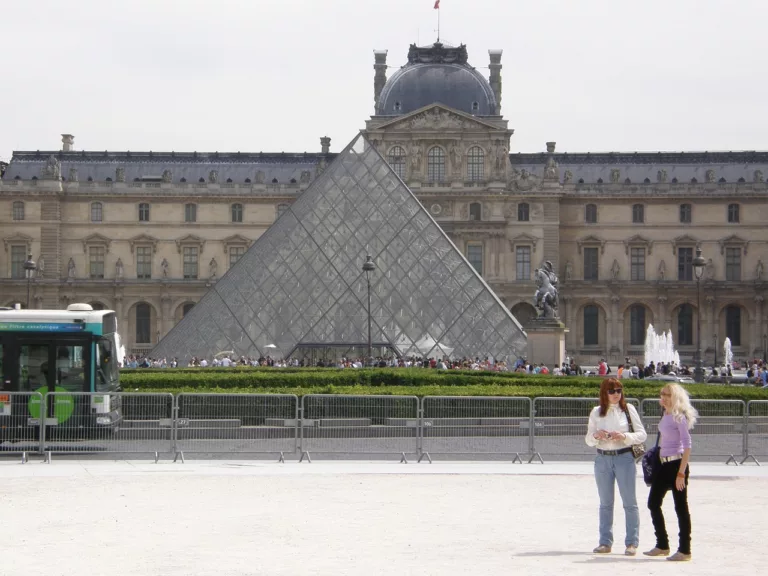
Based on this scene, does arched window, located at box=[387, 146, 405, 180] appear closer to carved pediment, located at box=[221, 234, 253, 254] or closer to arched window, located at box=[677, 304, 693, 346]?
carved pediment, located at box=[221, 234, 253, 254]

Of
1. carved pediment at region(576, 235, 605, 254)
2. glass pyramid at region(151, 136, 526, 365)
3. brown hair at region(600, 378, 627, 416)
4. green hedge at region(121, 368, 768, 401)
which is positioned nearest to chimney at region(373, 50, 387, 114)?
carved pediment at region(576, 235, 605, 254)

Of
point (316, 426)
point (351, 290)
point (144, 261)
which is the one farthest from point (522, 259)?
point (316, 426)

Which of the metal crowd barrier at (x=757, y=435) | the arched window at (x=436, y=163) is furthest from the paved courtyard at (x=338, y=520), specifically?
the arched window at (x=436, y=163)

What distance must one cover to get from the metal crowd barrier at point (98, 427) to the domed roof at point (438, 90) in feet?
151

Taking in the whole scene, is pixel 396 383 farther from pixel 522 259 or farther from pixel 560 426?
pixel 522 259

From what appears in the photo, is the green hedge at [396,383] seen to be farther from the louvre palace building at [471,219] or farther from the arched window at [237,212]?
the arched window at [237,212]

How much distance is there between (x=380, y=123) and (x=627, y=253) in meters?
12.2

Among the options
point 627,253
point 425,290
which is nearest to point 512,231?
point 627,253

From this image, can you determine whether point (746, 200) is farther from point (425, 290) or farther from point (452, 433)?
point (452, 433)

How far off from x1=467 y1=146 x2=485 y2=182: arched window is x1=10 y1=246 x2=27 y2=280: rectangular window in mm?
19583

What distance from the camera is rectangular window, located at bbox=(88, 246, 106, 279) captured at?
6500 cm

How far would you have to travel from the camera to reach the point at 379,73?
66188 millimetres

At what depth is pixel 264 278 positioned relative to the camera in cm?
3978

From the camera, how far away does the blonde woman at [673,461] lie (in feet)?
33.9
